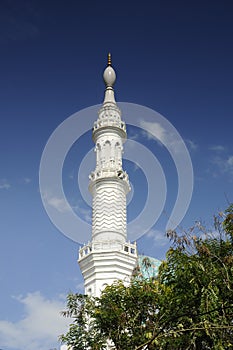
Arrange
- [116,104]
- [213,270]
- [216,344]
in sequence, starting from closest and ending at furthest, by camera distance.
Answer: [216,344], [213,270], [116,104]

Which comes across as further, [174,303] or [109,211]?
Result: [109,211]

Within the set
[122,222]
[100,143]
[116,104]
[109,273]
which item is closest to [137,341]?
[109,273]

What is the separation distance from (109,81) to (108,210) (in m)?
11.9

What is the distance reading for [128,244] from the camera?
30438 mm

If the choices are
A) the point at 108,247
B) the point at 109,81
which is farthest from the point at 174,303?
the point at 109,81

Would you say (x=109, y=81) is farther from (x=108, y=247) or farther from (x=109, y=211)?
(x=108, y=247)

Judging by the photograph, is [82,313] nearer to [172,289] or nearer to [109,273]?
[172,289]

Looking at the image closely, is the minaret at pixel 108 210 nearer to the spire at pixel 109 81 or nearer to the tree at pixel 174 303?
the spire at pixel 109 81

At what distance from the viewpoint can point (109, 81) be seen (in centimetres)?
3809

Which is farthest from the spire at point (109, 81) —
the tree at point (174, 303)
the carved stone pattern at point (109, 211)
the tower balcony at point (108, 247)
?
the tree at point (174, 303)

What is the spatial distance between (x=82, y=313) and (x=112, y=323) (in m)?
1.56

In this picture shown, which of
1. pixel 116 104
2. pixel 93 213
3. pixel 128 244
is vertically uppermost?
pixel 116 104

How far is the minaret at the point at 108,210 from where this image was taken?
1156 inches

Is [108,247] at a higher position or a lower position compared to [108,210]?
lower
